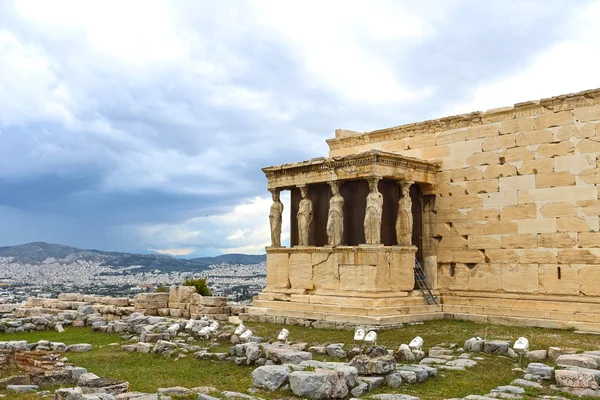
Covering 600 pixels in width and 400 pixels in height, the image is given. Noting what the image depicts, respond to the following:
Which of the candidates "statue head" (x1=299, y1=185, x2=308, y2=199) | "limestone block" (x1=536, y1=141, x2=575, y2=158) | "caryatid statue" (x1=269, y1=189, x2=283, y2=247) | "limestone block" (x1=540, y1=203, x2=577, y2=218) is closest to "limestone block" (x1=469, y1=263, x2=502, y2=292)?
"limestone block" (x1=540, y1=203, x2=577, y2=218)

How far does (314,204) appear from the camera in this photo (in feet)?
65.7

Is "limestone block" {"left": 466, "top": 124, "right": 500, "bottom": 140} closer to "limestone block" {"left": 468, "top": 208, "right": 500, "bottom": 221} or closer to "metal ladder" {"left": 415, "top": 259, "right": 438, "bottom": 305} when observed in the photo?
"limestone block" {"left": 468, "top": 208, "right": 500, "bottom": 221}

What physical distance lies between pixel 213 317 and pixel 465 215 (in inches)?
312

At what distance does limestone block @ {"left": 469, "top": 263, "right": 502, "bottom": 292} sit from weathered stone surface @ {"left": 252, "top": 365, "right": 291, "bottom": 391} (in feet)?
30.7

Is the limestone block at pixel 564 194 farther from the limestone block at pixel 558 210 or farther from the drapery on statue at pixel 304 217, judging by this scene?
the drapery on statue at pixel 304 217

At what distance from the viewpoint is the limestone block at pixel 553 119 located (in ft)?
53.9

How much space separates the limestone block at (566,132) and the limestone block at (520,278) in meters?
3.24

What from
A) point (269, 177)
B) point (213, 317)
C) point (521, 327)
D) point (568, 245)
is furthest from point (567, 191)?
point (213, 317)

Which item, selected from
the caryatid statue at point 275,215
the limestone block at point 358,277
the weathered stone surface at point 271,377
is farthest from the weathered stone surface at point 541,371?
the caryatid statue at point 275,215

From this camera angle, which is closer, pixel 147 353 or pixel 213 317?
pixel 147 353

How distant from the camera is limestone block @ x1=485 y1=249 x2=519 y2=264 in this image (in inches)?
677

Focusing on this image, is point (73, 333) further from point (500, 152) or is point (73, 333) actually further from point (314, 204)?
point (500, 152)

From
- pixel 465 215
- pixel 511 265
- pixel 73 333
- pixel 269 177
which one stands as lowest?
pixel 73 333

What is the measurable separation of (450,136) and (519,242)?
3.65 metres
